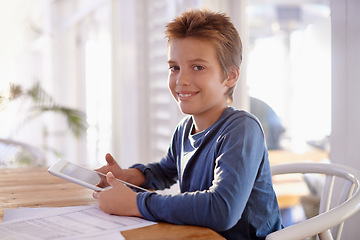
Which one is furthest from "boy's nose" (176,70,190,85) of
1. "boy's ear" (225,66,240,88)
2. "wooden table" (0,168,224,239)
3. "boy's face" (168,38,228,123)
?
"wooden table" (0,168,224,239)

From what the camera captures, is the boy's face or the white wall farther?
the white wall

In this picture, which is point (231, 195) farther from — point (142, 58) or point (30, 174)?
point (142, 58)

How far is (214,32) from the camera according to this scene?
1.08 m

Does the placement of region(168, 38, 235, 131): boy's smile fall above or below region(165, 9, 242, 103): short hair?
below

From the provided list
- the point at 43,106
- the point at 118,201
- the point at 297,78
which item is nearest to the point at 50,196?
the point at 118,201

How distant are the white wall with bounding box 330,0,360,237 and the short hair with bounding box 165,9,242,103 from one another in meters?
0.53

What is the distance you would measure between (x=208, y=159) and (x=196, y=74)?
23 cm

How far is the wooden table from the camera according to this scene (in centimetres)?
76

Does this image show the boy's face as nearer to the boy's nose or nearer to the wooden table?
the boy's nose

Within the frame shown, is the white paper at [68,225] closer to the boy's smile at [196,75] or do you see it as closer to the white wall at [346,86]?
the boy's smile at [196,75]

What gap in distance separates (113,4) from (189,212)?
3.04 meters

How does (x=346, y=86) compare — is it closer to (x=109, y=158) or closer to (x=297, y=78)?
(x=297, y=78)

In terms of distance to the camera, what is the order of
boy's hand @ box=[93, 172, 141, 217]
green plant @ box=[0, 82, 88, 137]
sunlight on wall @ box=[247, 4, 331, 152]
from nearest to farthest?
boy's hand @ box=[93, 172, 141, 217] < sunlight on wall @ box=[247, 4, 331, 152] < green plant @ box=[0, 82, 88, 137]

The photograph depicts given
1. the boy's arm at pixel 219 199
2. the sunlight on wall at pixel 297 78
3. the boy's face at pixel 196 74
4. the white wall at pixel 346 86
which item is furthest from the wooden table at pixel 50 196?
the sunlight on wall at pixel 297 78
